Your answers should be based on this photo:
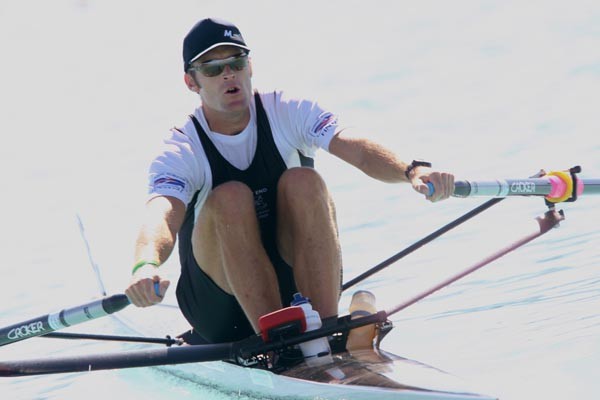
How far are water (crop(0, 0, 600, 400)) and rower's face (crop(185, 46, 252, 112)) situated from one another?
36 centimetres

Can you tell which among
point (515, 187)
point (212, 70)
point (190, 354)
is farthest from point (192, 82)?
point (515, 187)

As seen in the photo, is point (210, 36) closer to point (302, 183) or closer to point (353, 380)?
point (302, 183)

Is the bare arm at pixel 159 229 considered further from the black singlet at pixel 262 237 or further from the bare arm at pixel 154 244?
the black singlet at pixel 262 237

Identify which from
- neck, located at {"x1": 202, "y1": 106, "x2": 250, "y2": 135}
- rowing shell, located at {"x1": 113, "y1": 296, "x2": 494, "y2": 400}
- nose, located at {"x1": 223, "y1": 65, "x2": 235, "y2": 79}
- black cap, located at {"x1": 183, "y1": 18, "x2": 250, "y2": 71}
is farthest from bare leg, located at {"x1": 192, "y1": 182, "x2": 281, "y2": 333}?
black cap, located at {"x1": 183, "y1": 18, "x2": 250, "y2": 71}

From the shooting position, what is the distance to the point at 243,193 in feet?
14.3

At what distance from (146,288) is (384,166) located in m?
1.24

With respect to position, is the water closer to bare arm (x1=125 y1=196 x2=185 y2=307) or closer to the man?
the man

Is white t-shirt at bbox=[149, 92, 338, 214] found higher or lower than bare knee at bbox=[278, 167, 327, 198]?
higher

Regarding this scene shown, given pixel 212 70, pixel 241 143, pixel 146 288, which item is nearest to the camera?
pixel 146 288

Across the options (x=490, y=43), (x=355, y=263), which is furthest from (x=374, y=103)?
(x=355, y=263)

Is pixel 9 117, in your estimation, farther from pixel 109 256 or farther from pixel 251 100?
pixel 251 100

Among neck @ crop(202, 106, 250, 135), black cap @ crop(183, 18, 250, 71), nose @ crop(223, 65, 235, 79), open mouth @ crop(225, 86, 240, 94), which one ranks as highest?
black cap @ crop(183, 18, 250, 71)

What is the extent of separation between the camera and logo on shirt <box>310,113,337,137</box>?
4664 millimetres

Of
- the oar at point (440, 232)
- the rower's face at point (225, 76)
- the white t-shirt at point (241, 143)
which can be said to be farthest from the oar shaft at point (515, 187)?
the rower's face at point (225, 76)
